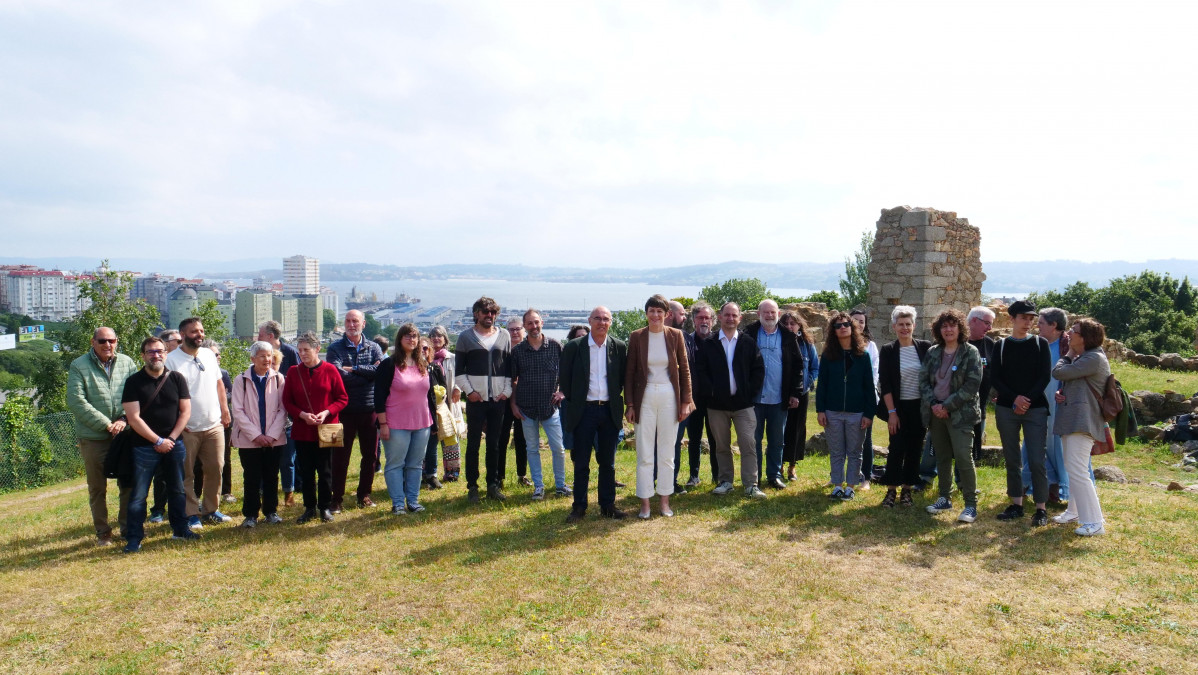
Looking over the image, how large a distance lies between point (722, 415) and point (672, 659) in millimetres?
3491

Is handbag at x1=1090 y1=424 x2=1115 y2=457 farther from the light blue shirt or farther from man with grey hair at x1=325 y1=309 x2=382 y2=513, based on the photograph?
man with grey hair at x1=325 y1=309 x2=382 y2=513

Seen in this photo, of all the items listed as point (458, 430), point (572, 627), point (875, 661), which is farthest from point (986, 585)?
point (458, 430)

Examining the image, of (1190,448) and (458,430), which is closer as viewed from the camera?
(458,430)

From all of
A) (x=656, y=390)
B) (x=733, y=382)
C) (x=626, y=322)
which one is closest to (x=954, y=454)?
(x=733, y=382)

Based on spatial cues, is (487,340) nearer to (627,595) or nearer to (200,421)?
(200,421)

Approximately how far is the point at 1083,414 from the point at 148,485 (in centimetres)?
779

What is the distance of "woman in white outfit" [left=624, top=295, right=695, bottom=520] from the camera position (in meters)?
6.08

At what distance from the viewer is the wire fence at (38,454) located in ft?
43.4

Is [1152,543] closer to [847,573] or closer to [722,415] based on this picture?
[847,573]

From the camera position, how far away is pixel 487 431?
23.5 feet

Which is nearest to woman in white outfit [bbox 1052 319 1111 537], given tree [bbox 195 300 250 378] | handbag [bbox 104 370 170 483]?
handbag [bbox 104 370 170 483]

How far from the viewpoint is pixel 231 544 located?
5773 millimetres

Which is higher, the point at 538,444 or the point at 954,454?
the point at 954,454

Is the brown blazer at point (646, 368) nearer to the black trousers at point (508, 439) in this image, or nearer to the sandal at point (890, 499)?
the black trousers at point (508, 439)
